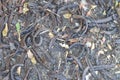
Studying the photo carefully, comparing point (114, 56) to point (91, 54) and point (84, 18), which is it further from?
point (84, 18)

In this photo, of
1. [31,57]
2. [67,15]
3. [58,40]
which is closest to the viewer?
[31,57]

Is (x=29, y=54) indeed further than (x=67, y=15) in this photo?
No

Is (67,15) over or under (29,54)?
over

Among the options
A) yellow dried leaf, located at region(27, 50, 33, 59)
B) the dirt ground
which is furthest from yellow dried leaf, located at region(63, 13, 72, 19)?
yellow dried leaf, located at region(27, 50, 33, 59)

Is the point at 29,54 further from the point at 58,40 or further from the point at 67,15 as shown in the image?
the point at 67,15

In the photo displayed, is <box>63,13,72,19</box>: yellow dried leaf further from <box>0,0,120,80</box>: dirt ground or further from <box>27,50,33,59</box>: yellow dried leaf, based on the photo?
<box>27,50,33,59</box>: yellow dried leaf

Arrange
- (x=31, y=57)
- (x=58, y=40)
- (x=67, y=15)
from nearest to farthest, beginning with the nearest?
(x=31, y=57) < (x=58, y=40) < (x=67, y=15)

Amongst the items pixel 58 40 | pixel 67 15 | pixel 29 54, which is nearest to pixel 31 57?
pixel 29 54

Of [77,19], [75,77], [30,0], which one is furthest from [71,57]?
[30,0]

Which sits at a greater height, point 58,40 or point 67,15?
point 67,15

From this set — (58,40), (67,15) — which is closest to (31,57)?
(58,40)

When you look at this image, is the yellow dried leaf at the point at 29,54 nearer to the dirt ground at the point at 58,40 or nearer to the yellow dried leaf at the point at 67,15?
the dirt ground at the point at 58,40
